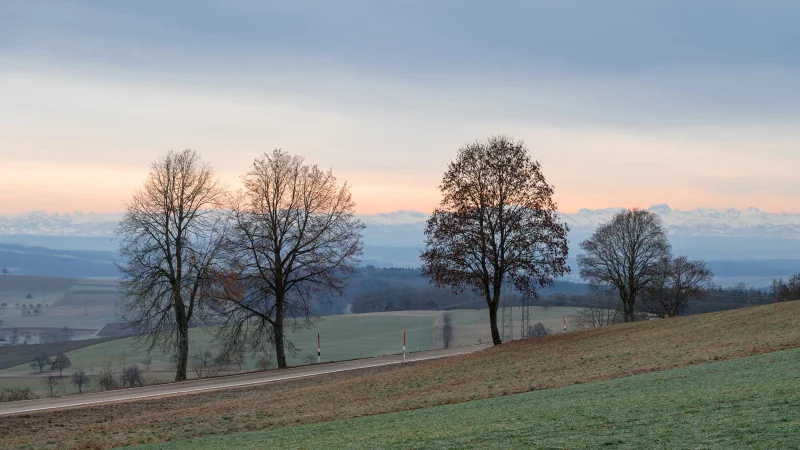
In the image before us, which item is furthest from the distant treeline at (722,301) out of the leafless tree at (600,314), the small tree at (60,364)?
the small tree at (60,364)

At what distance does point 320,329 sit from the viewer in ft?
387

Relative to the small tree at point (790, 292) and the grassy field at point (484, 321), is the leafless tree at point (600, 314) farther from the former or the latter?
the small tree at point (790, 292)

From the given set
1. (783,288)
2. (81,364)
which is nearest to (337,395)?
(783,288)

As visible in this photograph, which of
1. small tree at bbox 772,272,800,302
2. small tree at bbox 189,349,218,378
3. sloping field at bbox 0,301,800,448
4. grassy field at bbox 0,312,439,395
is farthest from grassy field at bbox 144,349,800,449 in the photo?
small tree at bbox 772,272,800,302

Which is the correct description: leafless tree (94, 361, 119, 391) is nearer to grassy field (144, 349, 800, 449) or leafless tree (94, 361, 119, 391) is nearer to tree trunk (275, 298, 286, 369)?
tree trunk (275, 298, 286, 369)

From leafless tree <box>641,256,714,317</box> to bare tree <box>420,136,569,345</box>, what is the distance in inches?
1700

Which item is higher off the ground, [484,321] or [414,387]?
[414,387]

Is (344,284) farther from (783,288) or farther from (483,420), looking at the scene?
(783,288)

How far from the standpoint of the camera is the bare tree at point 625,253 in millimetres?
79438

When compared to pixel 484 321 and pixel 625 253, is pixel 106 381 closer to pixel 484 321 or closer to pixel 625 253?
pixel 625 253

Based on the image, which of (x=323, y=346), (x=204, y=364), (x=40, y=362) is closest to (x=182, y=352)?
(x=204, y=364)

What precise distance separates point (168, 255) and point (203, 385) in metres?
10.4

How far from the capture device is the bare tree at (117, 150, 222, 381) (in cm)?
4081

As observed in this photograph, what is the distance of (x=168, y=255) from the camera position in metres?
41.1
